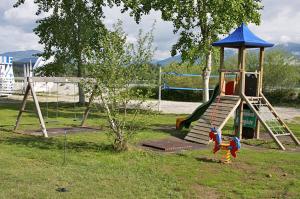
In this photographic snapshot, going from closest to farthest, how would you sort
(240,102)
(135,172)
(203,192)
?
1. (203,192)
2. (135,172)
3. (240,102)

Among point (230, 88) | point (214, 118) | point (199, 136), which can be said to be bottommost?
point (199, 136)

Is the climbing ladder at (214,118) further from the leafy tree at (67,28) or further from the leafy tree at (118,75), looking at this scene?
the leafy tree at (67,28)

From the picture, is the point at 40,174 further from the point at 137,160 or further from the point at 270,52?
the point at 270,52

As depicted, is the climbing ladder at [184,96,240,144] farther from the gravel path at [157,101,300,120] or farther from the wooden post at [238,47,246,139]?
the gravel path at [157,101,300,120]

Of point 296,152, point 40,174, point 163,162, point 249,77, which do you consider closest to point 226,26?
point 249,77


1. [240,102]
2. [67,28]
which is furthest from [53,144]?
[67,28]

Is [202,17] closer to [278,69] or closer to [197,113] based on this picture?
[197,113]

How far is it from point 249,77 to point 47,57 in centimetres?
1236

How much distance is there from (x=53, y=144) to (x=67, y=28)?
1231 cm

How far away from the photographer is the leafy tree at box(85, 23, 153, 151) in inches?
372

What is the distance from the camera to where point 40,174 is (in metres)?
7.29

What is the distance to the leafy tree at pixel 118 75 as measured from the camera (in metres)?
9.45

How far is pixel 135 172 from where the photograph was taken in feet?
25.2

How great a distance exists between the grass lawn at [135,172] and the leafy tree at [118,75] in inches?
25.7
